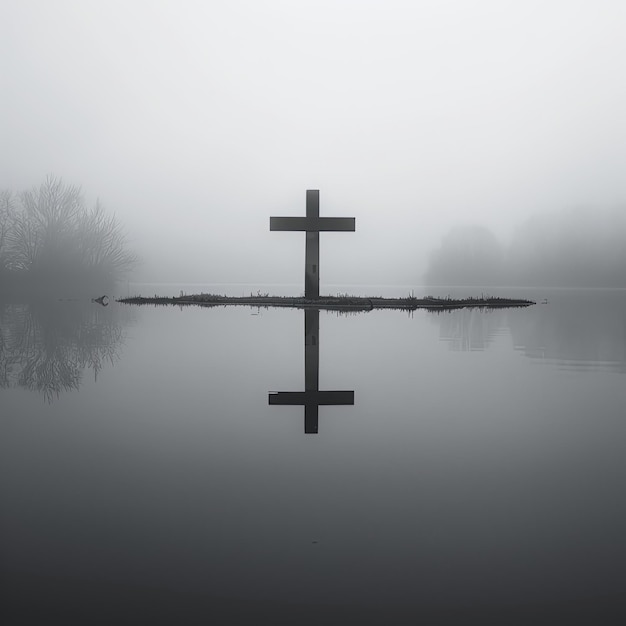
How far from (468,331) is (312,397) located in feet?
34.0

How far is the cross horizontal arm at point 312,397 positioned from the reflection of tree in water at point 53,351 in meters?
2.55

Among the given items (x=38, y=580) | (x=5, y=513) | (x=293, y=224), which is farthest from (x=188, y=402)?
(x=293, y=224)

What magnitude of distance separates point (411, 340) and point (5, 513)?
36.3ft

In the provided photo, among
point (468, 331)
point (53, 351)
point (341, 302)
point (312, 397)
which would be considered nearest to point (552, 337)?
point (468, 331)

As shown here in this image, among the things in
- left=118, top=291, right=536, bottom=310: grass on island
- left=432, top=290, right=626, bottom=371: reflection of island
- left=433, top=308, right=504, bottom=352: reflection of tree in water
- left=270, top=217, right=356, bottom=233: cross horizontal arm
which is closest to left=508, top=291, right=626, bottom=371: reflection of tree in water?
left=432, top=290, right=626, bottom=371: reflection of island

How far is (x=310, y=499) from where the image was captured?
3.87 meters

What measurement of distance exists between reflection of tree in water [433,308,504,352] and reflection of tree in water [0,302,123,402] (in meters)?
6.91

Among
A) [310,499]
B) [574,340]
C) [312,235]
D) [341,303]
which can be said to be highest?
[312,235]

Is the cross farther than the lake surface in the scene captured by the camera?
Yes

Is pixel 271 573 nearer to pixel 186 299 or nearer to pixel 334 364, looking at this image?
pixel 334 364

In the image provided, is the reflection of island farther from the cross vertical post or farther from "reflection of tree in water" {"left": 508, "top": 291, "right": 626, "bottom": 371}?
the cross vertical post

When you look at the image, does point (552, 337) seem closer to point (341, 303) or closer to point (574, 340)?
point (574, 340)

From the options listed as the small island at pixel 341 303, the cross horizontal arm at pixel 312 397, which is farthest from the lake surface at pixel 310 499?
the small island at pixel 341 303

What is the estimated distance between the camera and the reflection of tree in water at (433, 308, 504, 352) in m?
13.3
